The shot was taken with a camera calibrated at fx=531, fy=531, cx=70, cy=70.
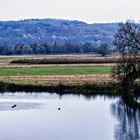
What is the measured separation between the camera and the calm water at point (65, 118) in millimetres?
38469

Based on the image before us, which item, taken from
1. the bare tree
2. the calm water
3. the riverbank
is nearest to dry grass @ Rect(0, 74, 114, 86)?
the riverbank

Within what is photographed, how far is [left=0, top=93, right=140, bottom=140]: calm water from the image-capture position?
126 feet

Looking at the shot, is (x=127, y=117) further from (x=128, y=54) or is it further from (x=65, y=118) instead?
(x=128, y=54)

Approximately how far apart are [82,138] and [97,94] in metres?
21.6

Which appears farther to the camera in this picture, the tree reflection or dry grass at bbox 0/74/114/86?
dry grass at bbox 0/74/114/86

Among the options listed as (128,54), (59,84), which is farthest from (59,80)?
(128,54)

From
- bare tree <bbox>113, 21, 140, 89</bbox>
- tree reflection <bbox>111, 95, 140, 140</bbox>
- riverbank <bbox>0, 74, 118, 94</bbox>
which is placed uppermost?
bare tree <bbox>113, 21, 140, 89</bbox>

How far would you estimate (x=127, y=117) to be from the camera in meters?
46.3

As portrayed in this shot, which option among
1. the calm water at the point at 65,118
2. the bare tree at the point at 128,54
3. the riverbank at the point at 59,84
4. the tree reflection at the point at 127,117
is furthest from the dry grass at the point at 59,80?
the tree reflection at the point at 127,117

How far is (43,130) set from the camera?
40.2 meters

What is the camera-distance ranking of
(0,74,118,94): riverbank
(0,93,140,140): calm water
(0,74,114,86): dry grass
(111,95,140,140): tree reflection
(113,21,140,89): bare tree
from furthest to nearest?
(0,74,114,86): dry grass → (113,21,140,89): bare tree → (0,74,118,94): riverbank → (0,93,140,140): calm water → (111,95,140,140): tree reflection

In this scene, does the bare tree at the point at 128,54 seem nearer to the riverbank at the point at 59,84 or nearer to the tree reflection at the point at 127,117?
the riverbank at the point at 59,84

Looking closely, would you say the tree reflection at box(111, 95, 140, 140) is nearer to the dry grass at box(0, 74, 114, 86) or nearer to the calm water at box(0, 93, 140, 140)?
the calm water at box(0, 93, 140, 140)

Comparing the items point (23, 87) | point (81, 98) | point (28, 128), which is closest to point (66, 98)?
point (81, 98)
